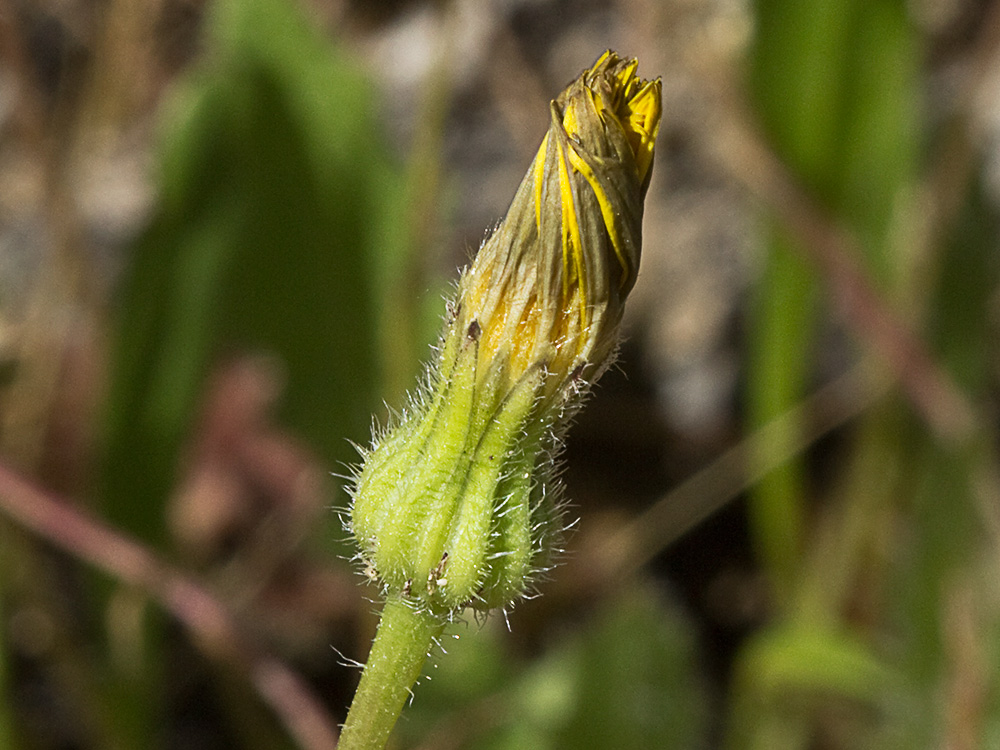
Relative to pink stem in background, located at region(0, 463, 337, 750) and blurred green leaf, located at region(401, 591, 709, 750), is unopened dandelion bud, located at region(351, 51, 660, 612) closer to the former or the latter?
pink stem in background, located at region(0, 463, 337, 750)

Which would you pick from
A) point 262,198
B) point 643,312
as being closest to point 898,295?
point 643,312

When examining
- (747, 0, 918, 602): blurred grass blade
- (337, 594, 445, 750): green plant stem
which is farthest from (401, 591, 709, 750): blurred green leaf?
(337, 594, 445, 750): green plant stem

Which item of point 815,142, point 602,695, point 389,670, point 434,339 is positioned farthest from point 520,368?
point 815,142

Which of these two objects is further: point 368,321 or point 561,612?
point 561,612

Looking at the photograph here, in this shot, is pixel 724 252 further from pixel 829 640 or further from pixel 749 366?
pixel 829 640

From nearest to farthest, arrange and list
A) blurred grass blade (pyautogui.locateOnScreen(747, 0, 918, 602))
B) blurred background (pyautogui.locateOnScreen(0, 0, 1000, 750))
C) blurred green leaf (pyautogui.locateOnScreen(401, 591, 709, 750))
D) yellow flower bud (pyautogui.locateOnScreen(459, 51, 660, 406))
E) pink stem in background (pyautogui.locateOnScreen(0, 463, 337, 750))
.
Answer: yellow flower bud (pyautogui.locateOnScreen(459, 51, 660, 406)) → pink stem in background (pyautogui.locateOnScreen(0, 463, 337, 750)) → blurred green leaf (pyautogui.locateOnScreen(401, 591, 709, 750)) → blurred background (pyautogui.locateOnScreen(0, 0, 1000, 750)) → blurred grass blade (pyautogui.locateOnScreen(747, 0, 918, 602))

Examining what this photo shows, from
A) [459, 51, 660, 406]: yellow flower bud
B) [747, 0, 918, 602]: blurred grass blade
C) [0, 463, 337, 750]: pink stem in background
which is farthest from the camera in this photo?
[747, 0, 918, 602]: blurred grass blade
